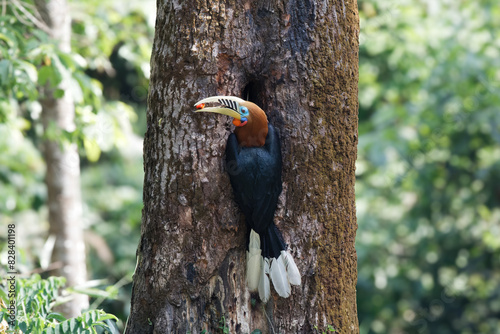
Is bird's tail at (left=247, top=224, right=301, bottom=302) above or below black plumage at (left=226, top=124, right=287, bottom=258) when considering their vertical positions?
below

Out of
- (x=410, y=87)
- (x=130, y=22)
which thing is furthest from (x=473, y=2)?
(x=130, y=22)

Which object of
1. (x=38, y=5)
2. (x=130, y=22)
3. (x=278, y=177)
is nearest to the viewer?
(x=278, y=177)

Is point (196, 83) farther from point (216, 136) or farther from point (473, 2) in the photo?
point (473, 2)

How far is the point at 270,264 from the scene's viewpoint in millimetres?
2033

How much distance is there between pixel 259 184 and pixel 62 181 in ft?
7.91

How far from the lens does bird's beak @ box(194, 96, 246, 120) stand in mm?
1933

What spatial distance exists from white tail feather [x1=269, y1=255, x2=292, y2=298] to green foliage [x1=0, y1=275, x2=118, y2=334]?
0.67 m

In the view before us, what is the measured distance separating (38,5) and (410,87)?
4.80 metres

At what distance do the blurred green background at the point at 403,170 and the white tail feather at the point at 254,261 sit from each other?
2.80 meters

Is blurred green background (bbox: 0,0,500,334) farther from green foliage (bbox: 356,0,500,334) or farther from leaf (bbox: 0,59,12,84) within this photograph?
leaf (bbox: 0,59,12,84)

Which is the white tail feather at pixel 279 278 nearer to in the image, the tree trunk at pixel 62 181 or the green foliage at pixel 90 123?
the green foliage at pixel 90 123

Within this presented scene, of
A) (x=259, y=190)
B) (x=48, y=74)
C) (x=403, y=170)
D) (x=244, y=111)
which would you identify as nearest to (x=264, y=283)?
(x=259, y=190)

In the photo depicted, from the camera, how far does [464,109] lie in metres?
5.87

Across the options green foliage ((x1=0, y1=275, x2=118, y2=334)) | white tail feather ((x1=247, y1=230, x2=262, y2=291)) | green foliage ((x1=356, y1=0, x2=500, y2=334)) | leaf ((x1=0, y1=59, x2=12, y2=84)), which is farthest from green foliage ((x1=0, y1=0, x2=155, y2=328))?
green foliage ((x1=356, y1=0, x2=500, y2=334))
